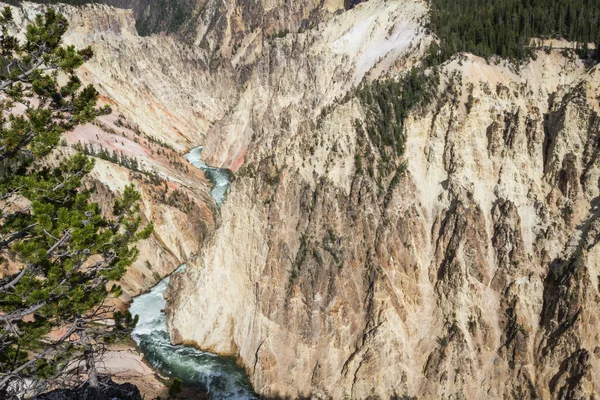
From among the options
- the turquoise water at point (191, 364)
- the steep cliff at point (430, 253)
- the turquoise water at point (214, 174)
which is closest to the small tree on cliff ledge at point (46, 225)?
the steep cliff at point (430, 253)

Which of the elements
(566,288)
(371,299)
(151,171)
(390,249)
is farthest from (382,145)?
(151,171)

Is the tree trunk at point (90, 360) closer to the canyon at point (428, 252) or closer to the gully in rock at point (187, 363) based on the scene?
the canyon at point (428, 252)

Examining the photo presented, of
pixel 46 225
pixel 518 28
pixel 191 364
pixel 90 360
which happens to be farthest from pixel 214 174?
pixel 46 225

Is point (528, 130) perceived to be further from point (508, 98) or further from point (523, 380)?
point (523, 380)

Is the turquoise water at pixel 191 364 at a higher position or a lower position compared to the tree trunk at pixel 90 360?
lower

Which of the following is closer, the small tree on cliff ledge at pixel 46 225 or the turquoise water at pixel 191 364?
the small tree on cliff ledge at pixel 46 225

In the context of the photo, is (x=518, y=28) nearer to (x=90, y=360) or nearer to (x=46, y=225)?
(x=46, y=225)

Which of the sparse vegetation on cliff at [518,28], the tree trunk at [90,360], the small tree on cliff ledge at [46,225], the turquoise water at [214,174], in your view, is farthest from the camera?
the turquoise water at [214,174]

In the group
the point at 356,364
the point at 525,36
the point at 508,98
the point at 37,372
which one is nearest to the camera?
the point at 37,372
